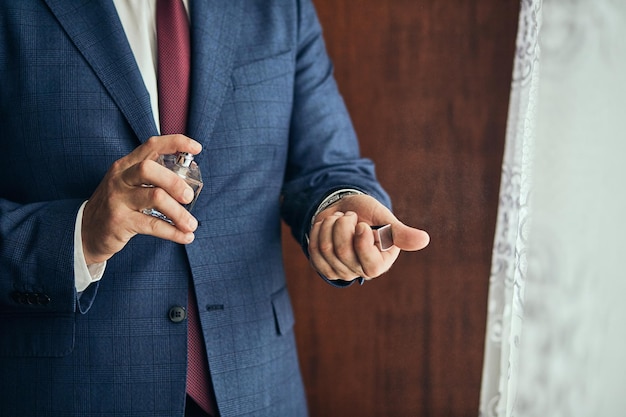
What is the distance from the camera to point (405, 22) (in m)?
1.65

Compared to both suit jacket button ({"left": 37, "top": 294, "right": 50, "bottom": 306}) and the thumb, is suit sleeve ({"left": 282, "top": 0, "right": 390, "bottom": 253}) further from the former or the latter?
suit jacket button ({"left": 37, "top": 294, "right": 50, "bottom": 306})

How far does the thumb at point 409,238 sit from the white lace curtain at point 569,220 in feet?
0.68

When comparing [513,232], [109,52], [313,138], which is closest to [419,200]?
[313,138]

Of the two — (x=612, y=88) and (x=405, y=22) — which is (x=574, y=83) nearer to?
(x=612, y=88)

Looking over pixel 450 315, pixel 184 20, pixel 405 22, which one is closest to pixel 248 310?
pixel 184 20

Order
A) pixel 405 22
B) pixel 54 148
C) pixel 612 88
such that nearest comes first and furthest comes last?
pixel 612 88, pixel 54 148, pixel 405 22

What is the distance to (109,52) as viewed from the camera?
44.7 inches

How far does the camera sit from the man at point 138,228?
3.50 ft

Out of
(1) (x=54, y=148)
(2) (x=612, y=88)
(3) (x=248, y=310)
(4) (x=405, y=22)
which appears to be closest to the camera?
(2) (x=612, y=88)

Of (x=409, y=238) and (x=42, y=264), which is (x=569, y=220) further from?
(x=42, y=264)

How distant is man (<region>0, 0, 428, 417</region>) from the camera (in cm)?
107

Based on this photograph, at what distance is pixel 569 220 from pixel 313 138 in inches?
20.8

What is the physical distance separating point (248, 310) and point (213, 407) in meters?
0.18

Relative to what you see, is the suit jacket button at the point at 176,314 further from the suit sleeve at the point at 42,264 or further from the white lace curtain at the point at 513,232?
the white lace curtain at the point at 513,232
